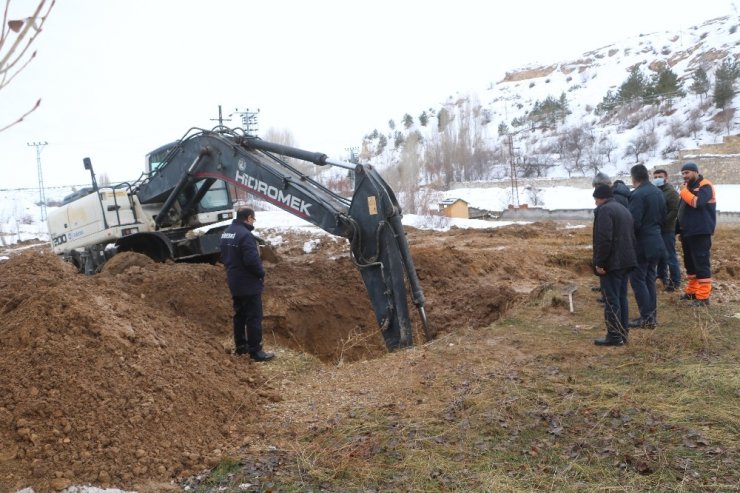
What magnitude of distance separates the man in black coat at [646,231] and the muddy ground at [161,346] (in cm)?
125

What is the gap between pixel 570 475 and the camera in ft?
12.5

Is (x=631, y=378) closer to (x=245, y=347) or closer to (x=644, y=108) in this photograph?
A: (x=245, y=347)

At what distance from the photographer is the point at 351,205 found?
7043mm

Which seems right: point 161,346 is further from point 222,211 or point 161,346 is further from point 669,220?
point 669,220

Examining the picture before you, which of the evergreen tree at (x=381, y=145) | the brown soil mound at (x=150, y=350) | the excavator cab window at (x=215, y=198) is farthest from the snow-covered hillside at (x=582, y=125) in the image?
the brown soil mound at (x=150, y=350)

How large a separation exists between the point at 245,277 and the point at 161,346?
115 centimetres

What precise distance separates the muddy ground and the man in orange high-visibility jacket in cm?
64

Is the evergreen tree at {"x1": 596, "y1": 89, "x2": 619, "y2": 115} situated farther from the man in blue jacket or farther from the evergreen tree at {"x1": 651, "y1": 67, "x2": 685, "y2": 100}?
the man in blue jacket

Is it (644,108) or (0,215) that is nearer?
(0,215)

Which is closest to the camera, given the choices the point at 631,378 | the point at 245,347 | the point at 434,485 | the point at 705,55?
the point at 434,485

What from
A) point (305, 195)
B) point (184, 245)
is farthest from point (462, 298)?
point (184, 245)

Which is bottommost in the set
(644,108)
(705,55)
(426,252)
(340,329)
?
(340,329)

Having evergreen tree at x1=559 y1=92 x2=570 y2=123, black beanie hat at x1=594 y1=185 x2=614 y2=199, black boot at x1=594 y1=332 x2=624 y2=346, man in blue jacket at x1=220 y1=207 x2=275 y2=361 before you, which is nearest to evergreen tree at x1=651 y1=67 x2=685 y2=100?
evergreen tree at x1=559 y1=92 x2=570 y2=123

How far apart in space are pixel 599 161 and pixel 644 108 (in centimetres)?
985
